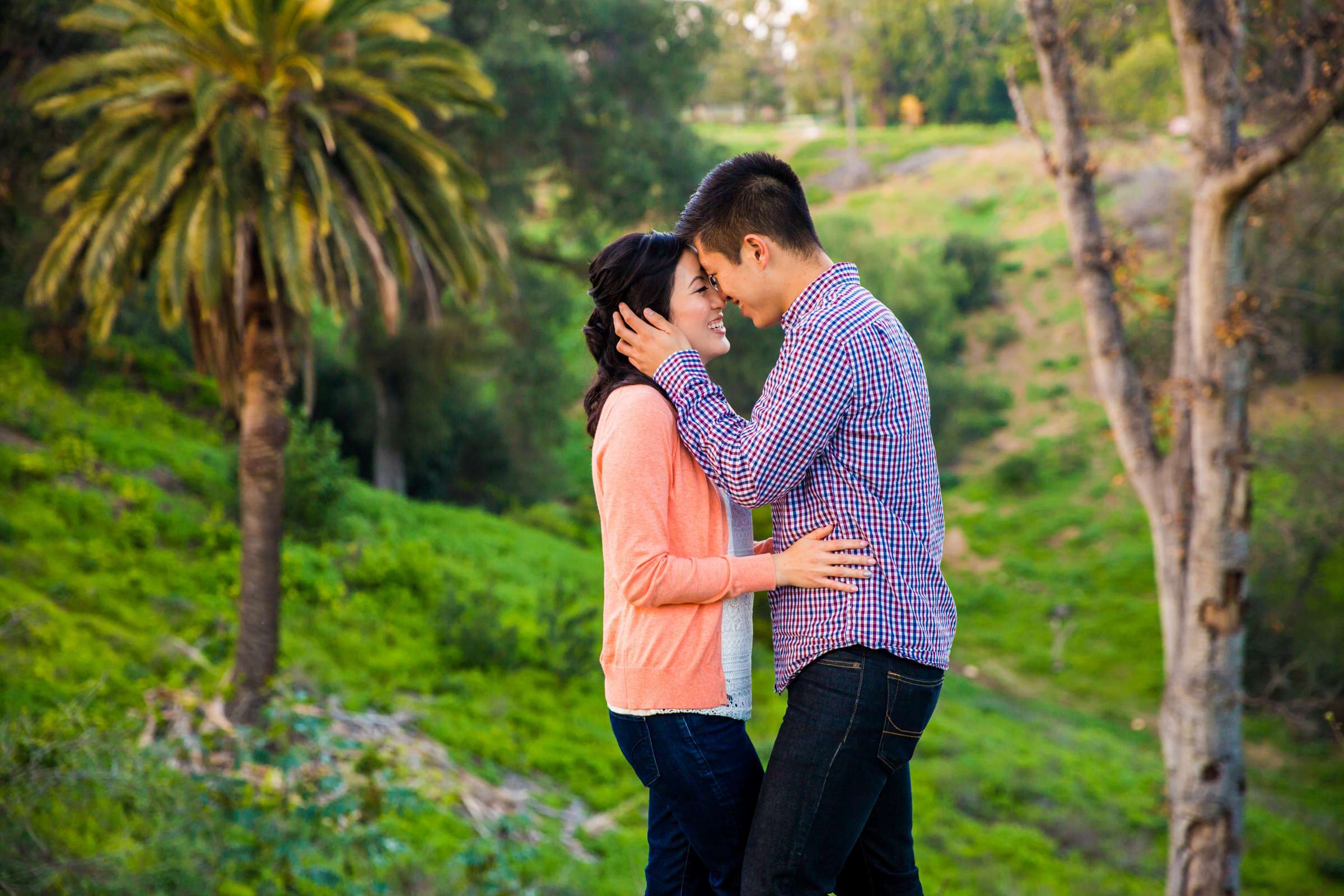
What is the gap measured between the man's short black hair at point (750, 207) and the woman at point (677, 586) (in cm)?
11

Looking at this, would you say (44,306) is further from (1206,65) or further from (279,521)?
(1206,65)

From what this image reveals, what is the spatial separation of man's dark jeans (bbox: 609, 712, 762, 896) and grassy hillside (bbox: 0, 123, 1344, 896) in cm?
302

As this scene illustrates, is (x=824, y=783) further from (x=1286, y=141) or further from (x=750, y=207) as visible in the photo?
(x=1286, y=141)

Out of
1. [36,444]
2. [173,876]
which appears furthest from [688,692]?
[36,444]

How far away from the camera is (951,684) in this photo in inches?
810

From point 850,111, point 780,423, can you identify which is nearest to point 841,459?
point 780,423

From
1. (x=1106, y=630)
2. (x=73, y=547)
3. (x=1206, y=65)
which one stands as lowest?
(x=1106, y=630)

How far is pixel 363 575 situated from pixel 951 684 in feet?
36.9

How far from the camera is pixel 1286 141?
6.56 metres

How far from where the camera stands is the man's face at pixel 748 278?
254cm

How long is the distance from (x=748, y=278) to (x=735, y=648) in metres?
0.87

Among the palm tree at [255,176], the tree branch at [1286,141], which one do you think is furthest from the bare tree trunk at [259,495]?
the tree branch at [1286,141]

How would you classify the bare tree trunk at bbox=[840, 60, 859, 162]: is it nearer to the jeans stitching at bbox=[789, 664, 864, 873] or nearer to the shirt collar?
the shirt collar

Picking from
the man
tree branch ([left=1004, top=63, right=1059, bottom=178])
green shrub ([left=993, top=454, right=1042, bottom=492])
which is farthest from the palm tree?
green shrub ([left=993, top=454, right=1042, bottom=492])
